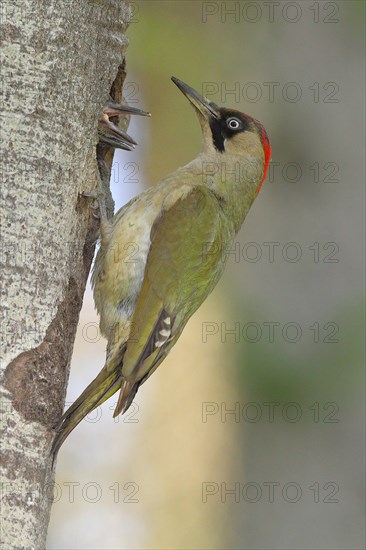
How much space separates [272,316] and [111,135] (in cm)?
158

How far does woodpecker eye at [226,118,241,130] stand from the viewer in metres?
3.86

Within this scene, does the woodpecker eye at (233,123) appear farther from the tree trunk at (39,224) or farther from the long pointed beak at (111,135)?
the tree trunk at (39,224)

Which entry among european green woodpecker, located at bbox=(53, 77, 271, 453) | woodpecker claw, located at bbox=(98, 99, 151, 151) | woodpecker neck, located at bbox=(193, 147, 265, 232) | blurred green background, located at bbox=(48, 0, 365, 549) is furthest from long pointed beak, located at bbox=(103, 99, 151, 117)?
blurred green background, located at bbox=(48, 0, 365, 549)

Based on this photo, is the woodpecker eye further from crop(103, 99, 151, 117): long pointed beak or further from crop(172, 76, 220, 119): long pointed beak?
crop(103, 99, 151, 117): long pointed beak

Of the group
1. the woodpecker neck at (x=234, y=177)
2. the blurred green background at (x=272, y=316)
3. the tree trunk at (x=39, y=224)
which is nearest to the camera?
the tree trunk at (x=39, y=224)

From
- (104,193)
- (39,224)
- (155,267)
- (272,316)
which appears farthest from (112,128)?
(272,316)

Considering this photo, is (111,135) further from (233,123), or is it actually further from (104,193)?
(233,123)

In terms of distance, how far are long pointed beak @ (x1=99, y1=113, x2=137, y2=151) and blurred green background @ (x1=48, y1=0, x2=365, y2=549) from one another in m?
1.24

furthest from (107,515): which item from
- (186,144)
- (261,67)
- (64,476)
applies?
(261,67)

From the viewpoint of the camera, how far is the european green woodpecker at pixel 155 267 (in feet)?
9.87

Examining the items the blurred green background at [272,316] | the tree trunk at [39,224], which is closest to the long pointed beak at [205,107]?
the blurred green background at [272,316]

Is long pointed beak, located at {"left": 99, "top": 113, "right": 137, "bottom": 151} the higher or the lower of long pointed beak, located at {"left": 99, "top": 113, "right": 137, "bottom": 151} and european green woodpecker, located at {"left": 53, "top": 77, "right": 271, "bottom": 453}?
the higher

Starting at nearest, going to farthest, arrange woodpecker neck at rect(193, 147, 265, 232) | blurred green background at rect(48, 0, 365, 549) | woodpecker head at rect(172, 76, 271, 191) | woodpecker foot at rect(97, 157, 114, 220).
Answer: woodpecker foot at rect(97, 157, 114, 220) → woodpecker neck at rect(193, 147, 265, 232) → woodpecker head at rect(172, 76, 271, 191) → blurred green background at rect(48, 0, 365, 549)

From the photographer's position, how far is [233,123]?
3869 mm
